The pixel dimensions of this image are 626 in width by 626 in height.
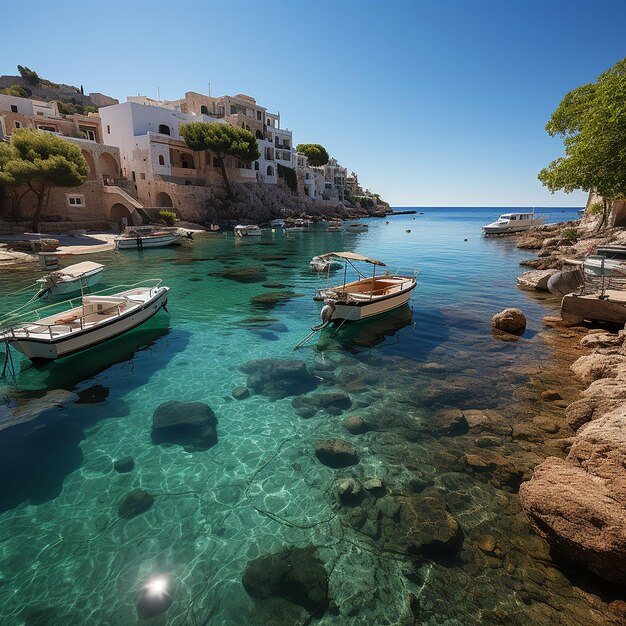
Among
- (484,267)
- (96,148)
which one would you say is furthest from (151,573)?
(96,148)

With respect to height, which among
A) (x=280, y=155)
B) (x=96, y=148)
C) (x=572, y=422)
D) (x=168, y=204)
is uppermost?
(x=280, y=155)

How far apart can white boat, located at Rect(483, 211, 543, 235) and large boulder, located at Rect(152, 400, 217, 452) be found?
71.6m

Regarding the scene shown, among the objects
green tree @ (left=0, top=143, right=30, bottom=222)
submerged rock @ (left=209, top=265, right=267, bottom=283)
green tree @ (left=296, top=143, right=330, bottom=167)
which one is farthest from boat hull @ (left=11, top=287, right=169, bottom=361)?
green tree @ (left=296, top=143, right=330, bottom=167)

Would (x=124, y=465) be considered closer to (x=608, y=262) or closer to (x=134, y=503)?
(x=134, y=503)

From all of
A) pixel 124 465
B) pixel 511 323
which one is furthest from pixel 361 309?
pixel 124 465

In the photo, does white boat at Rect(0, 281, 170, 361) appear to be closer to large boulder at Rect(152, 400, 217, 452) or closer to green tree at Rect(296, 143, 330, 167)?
large boulder at Rect(152, 400, 217, 452)

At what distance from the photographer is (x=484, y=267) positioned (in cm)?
3519

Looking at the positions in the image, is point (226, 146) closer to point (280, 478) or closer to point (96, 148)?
point (96, 148)

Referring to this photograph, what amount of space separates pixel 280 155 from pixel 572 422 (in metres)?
91.9

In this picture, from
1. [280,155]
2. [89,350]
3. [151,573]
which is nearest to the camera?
[151,573]

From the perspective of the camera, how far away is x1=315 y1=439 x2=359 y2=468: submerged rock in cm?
831

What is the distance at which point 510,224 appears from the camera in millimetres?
68312

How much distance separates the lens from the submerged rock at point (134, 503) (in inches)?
275

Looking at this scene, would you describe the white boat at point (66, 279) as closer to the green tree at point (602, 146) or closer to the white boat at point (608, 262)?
the white boat at point (608, 262)
